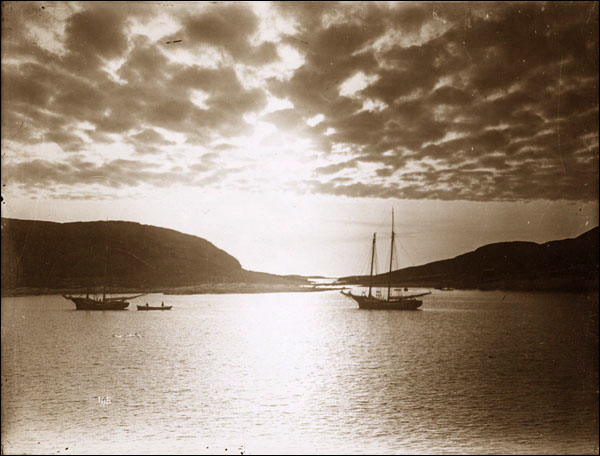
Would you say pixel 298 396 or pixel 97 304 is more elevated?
pixel 298 396

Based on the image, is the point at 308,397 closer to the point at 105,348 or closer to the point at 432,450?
the point at 432,450

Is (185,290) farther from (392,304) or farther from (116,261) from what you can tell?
(392,304)

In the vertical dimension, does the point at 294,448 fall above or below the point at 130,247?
below

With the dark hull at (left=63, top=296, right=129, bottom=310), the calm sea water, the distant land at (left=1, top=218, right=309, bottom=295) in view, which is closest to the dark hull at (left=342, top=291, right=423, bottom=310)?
the calm sea water

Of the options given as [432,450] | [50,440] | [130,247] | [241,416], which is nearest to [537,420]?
[432,450]

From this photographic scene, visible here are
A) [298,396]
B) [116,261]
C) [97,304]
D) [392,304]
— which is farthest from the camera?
[116,261]

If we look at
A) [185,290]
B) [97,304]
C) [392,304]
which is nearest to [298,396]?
[392,304]

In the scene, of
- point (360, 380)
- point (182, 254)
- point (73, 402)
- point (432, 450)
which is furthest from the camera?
point (182, 254)
